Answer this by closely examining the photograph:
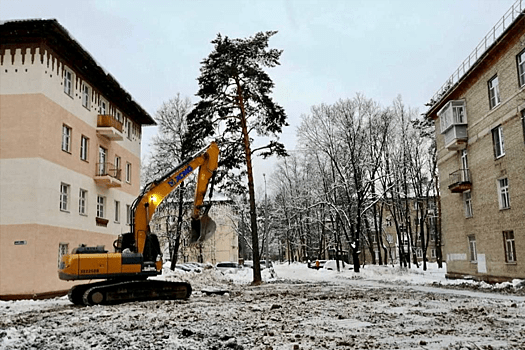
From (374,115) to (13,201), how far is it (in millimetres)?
30195

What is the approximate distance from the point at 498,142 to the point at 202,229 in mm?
15725

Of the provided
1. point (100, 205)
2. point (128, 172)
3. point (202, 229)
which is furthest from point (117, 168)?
point (202, 229)

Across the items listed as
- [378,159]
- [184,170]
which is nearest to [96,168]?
[184,170]

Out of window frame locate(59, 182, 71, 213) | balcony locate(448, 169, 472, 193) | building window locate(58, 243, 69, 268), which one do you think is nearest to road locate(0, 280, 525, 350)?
building window locate(58, 243, 69, 268)

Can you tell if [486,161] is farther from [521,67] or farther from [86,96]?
[86,96]

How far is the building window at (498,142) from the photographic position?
75.5 ft

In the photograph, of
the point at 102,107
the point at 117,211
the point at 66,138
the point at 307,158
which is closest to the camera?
the point at 66,138

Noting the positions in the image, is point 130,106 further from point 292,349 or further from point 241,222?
point 241,222

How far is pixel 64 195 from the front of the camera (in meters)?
21.6

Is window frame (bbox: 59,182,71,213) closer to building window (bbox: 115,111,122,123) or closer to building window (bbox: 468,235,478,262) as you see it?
building window (bbox: 115,111,122,123)

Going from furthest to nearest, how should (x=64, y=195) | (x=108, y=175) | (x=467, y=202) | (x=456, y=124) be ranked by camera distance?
(x=467, y=202) → (x=456, y=124) → (x=108, y=175) → (x=64, y=195)

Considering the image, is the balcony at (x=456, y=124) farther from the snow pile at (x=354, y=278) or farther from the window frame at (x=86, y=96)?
the window frame at (x=86, y=96)

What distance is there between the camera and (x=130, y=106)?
96.4ft

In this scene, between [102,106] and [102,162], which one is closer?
[102,162]
